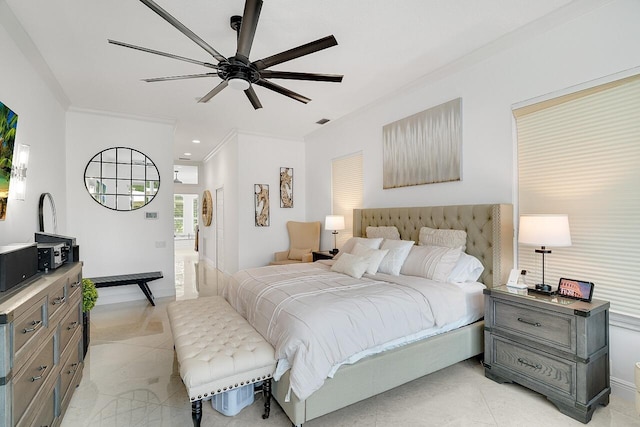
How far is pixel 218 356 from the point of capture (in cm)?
187

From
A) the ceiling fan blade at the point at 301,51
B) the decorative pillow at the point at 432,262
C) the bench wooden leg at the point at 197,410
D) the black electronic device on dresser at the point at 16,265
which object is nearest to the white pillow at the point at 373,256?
the decorative pillow at the point at 432,262

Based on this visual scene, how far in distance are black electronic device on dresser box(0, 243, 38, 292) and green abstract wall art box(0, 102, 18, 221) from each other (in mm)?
794

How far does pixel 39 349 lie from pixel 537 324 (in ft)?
10.4

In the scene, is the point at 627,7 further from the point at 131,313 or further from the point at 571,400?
the point at 131,313

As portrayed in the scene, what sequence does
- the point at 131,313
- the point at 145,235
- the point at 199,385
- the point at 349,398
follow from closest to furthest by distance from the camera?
the point at 199,385 → the point at 349,398 → the point at 131,313 → the point at 145,235

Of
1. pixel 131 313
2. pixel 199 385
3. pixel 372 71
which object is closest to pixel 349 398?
pixel 199 385

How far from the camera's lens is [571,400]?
2.05 metres

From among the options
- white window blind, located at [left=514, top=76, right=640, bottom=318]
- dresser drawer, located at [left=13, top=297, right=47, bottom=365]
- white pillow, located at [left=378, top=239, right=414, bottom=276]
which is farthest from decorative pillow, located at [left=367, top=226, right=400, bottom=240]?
dresser drawer, located at [left=13, top=297, right=47, bottom=365]

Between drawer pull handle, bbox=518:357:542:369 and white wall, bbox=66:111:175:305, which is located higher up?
white wall, bbox=66:111:175:305

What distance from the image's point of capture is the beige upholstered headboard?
2.85 metres

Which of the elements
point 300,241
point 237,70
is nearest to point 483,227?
point 237,70

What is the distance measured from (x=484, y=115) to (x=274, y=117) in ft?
10.7

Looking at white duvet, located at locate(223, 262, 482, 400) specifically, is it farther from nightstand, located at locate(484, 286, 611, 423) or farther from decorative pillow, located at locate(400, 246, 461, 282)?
nightstand, located at locate(484, 286, 611, 423)

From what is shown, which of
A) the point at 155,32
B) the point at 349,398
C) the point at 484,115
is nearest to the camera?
the point at 349,398
